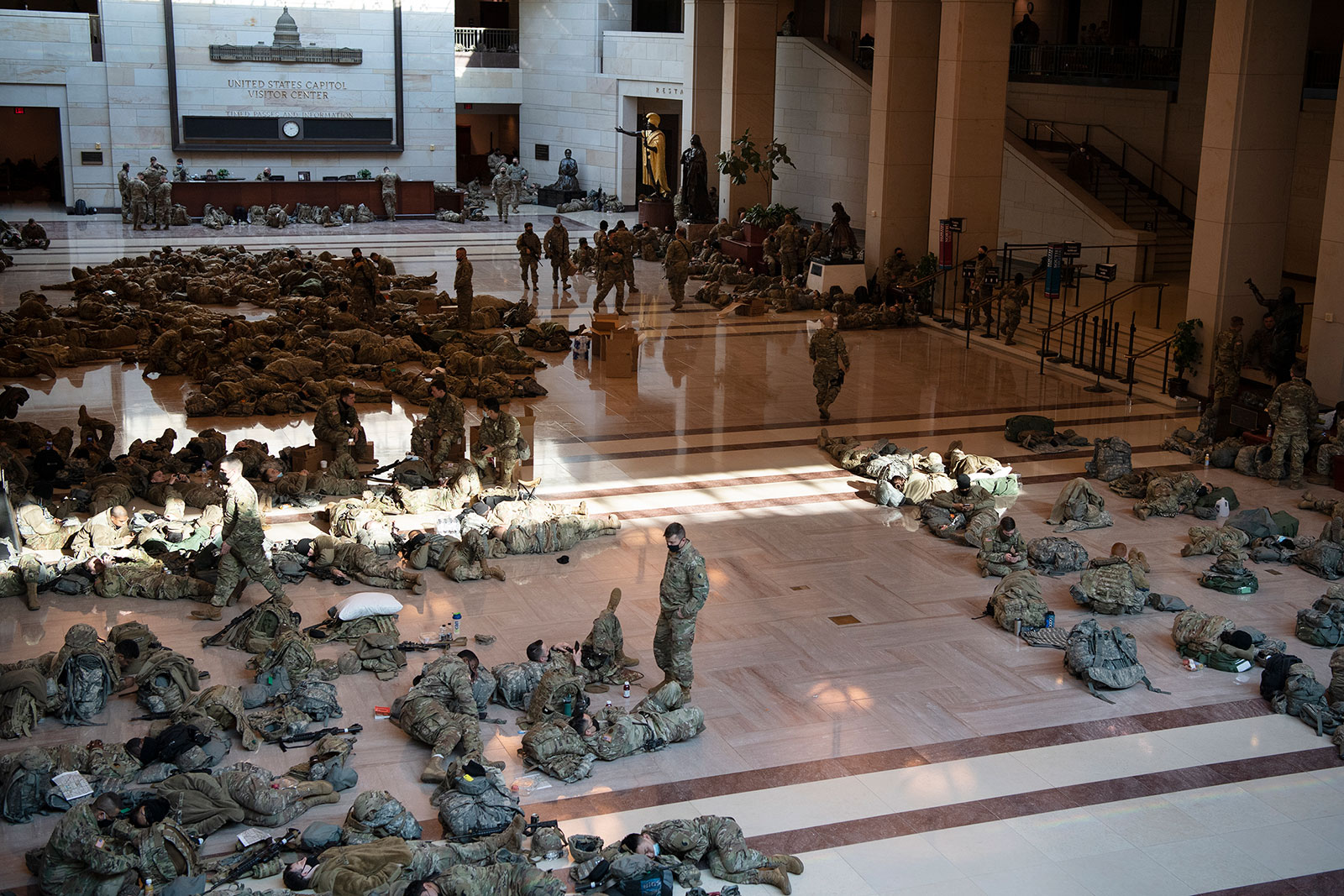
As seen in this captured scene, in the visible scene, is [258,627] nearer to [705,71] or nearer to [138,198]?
[138,198]

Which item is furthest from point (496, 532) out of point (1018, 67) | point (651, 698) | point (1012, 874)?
point (1018, 67)

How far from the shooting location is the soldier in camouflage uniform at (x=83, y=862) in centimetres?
707

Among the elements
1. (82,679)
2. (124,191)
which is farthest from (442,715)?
(124,191)

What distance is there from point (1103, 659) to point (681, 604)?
3.29 meters

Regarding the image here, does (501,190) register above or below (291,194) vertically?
above

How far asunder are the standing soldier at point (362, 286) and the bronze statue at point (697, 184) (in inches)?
513

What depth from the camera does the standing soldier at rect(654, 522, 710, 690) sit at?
30.6 feet

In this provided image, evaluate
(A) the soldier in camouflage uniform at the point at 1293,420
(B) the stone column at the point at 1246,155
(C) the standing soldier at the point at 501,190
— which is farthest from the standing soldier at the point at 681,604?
(C) the standing soldier at the point at 501,190

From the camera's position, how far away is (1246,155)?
56.5 feet

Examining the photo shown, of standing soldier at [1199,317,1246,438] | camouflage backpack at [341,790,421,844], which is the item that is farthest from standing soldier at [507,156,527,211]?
camouflage backpack at [341,790,421,844]

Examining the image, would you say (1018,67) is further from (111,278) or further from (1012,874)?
(1012,874)

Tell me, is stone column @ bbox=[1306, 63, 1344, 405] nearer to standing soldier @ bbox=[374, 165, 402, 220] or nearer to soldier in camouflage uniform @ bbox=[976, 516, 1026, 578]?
soldier in camouflage uniform @ bbox=[976, 516, 1026, 578]

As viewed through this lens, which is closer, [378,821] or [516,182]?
[378,821]

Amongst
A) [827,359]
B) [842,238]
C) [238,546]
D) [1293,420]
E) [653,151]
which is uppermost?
[653,151]
